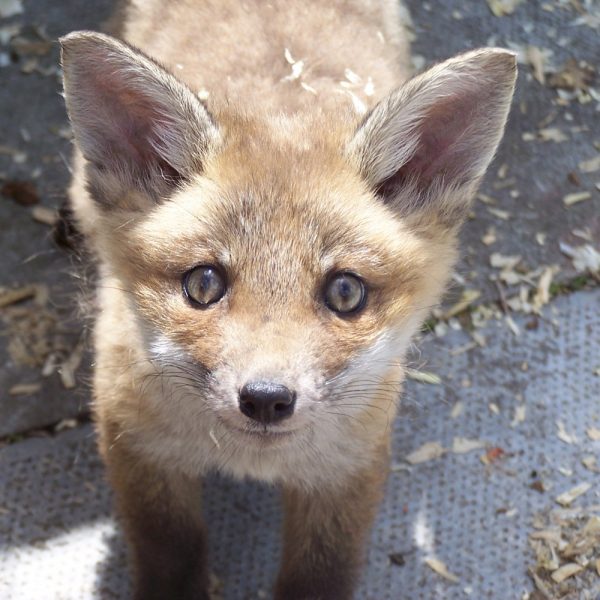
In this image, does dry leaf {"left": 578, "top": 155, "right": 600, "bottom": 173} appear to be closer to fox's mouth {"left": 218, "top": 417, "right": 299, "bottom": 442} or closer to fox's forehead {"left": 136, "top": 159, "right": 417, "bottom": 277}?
fox's forehead {"left": 136, "top": 159, "right": 417, "bottom": 277}

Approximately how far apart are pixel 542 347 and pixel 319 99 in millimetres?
1665

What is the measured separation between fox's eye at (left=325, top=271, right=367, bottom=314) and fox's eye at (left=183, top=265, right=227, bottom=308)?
28cm

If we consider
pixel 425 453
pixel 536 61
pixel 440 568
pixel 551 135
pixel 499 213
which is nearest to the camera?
pixel 440 568

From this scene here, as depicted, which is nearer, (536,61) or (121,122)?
(121,122)

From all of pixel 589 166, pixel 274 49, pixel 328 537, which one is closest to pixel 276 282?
pixel 328 537

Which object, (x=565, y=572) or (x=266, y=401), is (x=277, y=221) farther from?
(x=565, y=572)

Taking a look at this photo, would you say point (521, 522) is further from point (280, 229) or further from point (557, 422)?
point (280, 229)

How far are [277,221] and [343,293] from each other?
10.4 inches

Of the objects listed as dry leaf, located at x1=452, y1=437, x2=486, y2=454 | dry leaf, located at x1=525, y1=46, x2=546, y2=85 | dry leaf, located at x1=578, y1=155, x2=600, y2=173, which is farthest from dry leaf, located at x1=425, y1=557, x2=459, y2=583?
dry leaf, located at x1=525, y1=46, x2=546, y2=85

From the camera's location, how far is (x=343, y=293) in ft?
7.79

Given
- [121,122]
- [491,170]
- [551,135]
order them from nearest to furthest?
1. [121,122]
2. [491,170]
3. [551,135]

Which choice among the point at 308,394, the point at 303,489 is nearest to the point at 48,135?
the point at 303,489

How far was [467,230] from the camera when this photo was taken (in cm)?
434

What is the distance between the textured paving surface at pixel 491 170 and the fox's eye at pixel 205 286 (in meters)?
1.50
